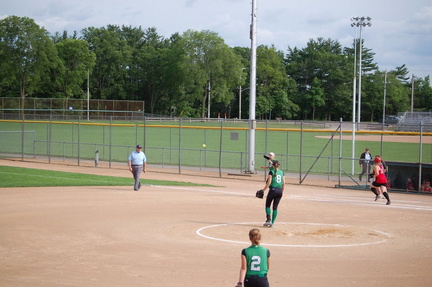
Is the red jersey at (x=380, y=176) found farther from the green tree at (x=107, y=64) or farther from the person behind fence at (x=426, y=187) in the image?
the green tree at (x=107, y=64)

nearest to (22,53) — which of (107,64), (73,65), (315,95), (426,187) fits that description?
(73,65)

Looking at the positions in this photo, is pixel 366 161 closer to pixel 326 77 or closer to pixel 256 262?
pixel 256 262

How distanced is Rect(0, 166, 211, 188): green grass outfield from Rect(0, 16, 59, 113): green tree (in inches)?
2194

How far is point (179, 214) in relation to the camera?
59.9 feet

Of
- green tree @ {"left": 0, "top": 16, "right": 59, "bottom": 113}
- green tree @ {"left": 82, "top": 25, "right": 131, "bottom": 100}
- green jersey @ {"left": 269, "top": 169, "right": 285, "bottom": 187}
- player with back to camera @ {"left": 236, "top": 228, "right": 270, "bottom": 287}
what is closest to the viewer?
player with back to camera @ {"left": 236, "top": 228, "right": 270, "bottom": 287}

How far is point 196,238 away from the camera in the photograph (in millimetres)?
14359

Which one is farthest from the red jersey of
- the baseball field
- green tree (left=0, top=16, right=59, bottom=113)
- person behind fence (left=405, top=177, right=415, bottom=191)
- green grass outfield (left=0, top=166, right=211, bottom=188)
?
green tree (left=0, top=16, right=59, bottom=113)

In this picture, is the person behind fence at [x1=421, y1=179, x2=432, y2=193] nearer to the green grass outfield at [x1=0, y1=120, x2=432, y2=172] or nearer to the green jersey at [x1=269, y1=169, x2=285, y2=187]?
the green grass outfield at [x1=0, y1=120, x2=432, y2=172]

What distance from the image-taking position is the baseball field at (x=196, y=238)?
10.9 meters

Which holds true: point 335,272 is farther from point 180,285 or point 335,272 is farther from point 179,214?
point 179,214

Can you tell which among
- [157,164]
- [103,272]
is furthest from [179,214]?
[157,164]

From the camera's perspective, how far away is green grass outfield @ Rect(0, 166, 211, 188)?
1036 inches

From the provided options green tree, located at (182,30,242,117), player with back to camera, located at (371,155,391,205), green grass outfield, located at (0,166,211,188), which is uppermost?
green tree, located at (182,30,242,117)

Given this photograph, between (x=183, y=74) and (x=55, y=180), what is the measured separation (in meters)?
73.4
